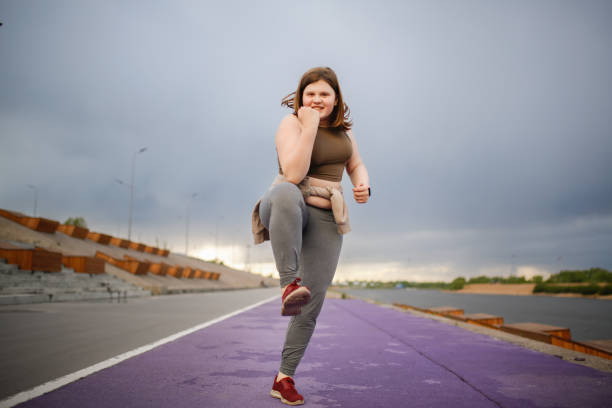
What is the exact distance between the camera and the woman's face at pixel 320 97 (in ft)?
9.26

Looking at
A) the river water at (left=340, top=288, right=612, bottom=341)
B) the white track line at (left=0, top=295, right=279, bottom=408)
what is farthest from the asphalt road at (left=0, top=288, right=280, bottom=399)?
the river water at (left=340, top=288, right=612, bottom=341)

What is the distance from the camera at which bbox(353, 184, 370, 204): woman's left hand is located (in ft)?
8.90

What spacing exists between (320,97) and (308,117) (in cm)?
35

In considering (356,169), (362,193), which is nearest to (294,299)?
(362,193)

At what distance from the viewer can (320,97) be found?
2820mm

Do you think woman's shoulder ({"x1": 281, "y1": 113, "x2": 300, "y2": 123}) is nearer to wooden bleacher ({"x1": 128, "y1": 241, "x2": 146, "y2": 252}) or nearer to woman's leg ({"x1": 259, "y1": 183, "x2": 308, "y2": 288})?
woman's leg ({"x1": 259, "y1": 183, "x2": 308, "y2": 288})

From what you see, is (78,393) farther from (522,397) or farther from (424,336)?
(424,336)

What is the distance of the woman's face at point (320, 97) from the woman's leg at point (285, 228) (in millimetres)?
680

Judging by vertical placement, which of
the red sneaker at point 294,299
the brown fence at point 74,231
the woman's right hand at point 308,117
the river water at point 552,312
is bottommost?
the river water at point 552,312

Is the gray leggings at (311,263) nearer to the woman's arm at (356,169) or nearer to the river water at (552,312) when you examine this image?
the woman's arm at (356,169)

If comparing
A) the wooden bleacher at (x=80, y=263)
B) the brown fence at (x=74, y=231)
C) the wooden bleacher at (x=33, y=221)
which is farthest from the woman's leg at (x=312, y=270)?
the brown fence at (x=74, y=231)

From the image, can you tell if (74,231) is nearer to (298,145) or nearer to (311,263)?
(311,263)

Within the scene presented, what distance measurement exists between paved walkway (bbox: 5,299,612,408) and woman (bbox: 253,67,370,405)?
49 cm

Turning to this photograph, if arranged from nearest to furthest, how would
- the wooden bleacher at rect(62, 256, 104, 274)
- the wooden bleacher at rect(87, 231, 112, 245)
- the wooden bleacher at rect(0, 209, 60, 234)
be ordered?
the wooden bleacher at rect(62, 256, 104, 274)
the wooden bleacher at rect(0, 209, 60, 234)
the wooden bleacher at rect(87, 231, 112, 245)
